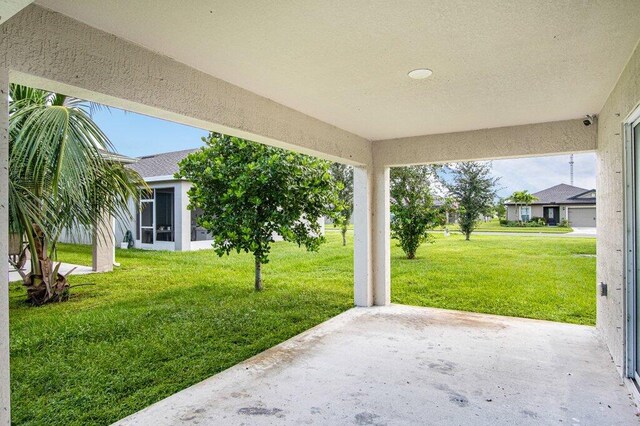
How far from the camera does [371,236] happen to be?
639cm

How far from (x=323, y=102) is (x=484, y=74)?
1.61m

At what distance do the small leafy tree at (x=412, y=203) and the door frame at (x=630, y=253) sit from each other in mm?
7184

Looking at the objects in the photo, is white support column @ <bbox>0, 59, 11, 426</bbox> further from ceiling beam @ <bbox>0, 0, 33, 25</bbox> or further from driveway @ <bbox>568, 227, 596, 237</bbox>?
driveway @ <bbox>568, 227, 596, 237</bbox>

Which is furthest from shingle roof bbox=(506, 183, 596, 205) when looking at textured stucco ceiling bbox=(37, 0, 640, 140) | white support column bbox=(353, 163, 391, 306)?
textured stucco ceiling bbox=(37, 0, 640, 140)

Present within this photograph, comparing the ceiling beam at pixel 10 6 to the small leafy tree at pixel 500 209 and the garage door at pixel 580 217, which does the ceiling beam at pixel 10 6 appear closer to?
the small leafy tree at pixel 500 209

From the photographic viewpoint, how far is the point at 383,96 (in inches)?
154

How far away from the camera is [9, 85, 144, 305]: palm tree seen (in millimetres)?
3053

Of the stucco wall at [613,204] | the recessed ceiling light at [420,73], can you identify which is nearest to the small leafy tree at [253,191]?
the recessed ceiling light at [420,73]

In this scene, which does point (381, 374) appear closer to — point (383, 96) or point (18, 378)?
point (383, 96)

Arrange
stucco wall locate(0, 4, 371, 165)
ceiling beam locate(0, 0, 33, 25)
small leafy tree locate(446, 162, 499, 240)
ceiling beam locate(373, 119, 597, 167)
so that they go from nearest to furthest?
ceiling beam locate(0, 0, 33, 25)
stucco wall locate(0, 4, 371, 165)
ceiling beam locate(373, 119, 597, 167)
small leafy tree locate(446, 162, 499, 240)

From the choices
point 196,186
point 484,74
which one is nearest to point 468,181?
point 196,186

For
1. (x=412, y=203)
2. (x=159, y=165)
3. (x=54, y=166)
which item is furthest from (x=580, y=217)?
(x=54, y=166)

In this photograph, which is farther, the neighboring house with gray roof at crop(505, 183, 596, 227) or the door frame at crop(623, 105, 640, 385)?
the neighboring house with gray roof at crop(505, 183, 596, 227)

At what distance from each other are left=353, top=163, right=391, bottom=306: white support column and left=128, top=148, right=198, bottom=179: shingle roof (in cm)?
899
